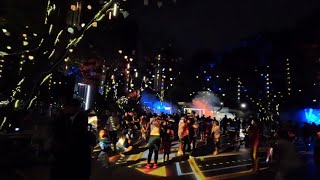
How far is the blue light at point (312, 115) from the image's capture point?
4563 cm

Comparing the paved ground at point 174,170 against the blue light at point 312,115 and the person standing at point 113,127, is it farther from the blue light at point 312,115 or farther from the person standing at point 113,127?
the blue light at point 312,115

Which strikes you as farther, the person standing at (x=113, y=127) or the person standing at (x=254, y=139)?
the person standing at (x=113, y=127)

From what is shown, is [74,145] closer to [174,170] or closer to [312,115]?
[174,170]

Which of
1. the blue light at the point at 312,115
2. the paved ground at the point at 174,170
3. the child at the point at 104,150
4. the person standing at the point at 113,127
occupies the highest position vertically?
the blue light at the point at 312,115

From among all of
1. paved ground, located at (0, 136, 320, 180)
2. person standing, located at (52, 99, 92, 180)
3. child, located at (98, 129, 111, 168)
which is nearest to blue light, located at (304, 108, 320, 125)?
paved ground, located at (0, 136, 320, 180)

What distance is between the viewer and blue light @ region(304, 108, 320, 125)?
45.6 m

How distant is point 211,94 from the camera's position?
59438 mm

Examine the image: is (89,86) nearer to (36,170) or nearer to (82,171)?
(36,170)

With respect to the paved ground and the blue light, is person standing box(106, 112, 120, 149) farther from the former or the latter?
the blue light

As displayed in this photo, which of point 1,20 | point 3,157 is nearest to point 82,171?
point 3,157

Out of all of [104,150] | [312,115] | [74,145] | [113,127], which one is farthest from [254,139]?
[312,115]

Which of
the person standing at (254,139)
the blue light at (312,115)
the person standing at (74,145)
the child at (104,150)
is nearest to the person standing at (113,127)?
the child at (104,150)

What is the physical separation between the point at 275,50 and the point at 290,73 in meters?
5.95

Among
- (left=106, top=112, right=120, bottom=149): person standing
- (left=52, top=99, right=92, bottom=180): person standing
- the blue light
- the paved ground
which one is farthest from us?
the blue light
